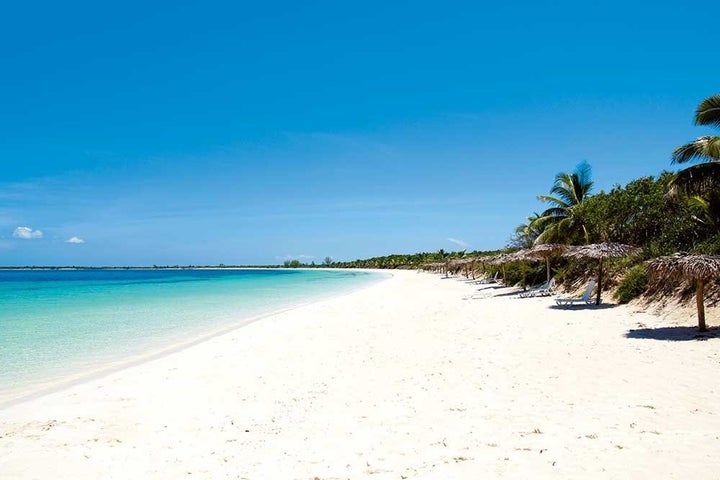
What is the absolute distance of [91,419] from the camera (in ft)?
16.9

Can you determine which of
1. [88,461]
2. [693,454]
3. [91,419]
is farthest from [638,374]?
[91,419]

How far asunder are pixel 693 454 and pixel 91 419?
5.90 m

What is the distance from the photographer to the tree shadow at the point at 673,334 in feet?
26.4

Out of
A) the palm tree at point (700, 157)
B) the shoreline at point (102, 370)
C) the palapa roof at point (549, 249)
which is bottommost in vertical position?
the shoreline at point (102, 370)

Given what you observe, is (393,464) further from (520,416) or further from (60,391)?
(60,391)

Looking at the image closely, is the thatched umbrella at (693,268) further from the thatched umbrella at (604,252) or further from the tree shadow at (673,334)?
the thatched umbrella at (604,252)

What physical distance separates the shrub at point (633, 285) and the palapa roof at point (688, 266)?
170 inches

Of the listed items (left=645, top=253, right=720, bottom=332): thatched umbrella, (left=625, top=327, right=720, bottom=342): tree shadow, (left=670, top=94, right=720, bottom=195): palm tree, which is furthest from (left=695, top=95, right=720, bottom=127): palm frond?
(left=625, top=327, right=720, bottom=342): tree shadow

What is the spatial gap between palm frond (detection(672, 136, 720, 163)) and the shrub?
319cm

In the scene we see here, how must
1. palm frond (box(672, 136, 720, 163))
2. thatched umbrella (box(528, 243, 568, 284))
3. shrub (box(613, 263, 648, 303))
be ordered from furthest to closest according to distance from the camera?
thatched umbrella (box(528, 243, 568, 284)) → shrub (box(613, 263, 648, 303)) → palm frond (box(672, 136, 720, 163))

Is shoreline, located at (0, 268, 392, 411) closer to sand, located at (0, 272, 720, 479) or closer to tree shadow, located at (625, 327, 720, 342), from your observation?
sand, located at (0, 272, 720, 479)

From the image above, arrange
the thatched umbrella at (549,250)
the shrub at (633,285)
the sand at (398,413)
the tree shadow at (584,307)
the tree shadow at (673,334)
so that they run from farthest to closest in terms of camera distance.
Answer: the thatched umbrella at (549,250) < the tree shadow at (584,307) < the shrub at (633,285) < the tree shadow at (673,334) < the sand at (398,413)

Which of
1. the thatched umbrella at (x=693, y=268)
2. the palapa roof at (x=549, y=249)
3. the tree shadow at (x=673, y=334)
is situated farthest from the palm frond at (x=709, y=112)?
the palapa roof at (x=549, y=249)

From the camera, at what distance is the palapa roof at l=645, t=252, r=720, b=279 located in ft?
25.6
